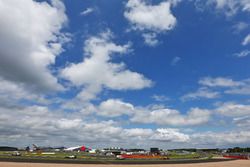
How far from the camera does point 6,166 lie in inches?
2173

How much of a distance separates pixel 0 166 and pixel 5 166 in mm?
934

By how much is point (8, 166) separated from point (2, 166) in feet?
3.56

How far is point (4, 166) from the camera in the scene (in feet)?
181

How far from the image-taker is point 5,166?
181 feet

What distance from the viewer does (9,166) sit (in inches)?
2174

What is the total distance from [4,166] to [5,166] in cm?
19

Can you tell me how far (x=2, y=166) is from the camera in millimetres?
54906

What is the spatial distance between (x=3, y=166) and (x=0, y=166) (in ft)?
1.87

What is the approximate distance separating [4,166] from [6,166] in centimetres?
36

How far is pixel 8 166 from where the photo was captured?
2173 inches

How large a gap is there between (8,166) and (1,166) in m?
1.29

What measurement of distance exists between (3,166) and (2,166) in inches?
7.5
